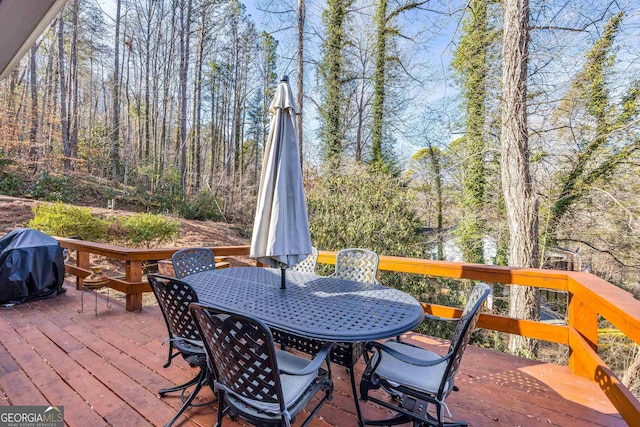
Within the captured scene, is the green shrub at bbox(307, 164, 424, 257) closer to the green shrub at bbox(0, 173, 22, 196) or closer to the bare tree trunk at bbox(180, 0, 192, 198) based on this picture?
the bare tree trunk at bbox(180, 0, 192, 198)

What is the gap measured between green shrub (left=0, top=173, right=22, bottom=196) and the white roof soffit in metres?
10.7

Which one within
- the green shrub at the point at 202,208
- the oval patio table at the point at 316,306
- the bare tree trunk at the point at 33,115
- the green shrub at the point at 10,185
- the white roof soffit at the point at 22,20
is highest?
the bare tree trunk at the point at 33,115

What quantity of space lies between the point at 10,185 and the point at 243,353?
496 inches

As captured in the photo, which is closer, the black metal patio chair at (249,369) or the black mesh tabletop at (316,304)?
the black metal patio chair at (249,369)

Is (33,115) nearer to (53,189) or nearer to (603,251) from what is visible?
(53,189)

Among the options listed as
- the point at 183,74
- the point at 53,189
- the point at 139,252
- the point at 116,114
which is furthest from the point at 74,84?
the point at 139,252

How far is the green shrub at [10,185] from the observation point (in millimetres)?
9083

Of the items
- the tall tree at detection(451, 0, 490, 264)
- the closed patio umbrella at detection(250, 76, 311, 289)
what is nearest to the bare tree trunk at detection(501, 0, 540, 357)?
the tall tree at detection(451, 0, 490, 264)

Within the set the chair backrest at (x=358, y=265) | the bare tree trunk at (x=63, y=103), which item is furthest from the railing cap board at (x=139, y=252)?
the bare tree trunk at (x=63, y=103)

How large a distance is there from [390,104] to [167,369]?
10489mm

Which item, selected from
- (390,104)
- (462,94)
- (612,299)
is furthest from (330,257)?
(390,104)

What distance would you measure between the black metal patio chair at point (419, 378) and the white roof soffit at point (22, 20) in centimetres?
240

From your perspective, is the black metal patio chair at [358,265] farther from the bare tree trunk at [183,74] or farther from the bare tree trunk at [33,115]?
the bare tree trunk at [33,115]

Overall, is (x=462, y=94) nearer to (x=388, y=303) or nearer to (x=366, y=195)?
(x=366, y=195)
